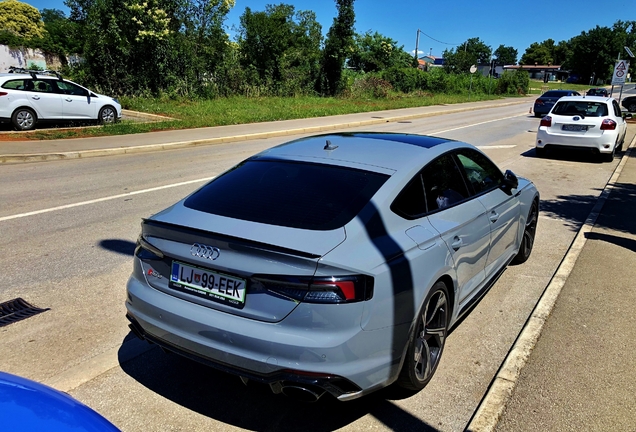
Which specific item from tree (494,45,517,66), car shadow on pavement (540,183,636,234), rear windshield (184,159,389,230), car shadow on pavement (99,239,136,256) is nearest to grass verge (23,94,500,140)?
car shadow on pavement (99,239,136,256)

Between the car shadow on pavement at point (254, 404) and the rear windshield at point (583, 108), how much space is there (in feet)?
42.1

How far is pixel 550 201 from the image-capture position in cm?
920

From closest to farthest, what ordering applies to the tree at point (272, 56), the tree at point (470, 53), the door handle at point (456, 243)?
the door handle at point (456, 243)
the tree at point (272, 56)
the tree at point (470, 53)

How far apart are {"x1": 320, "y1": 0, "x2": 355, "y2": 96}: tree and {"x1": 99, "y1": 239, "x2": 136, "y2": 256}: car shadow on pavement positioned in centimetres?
3094

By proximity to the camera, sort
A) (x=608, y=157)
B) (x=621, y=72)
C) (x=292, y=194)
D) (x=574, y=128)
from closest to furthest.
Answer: (x=292, y=194)
(x=574, y=128)
(x=608, y=157)
(x=621, y=72)

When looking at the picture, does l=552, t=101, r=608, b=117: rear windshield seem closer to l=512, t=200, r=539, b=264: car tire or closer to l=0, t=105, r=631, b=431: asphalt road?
l=0, t=105, r=631, b=431: asphalt road

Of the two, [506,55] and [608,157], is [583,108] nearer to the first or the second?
[608,157]

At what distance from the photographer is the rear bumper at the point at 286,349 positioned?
2605 millimetres

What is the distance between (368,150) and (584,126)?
11.8 meters

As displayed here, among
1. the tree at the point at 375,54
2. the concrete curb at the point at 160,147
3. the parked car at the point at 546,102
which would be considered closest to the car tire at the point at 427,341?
the concrete curb at the point at 160,147

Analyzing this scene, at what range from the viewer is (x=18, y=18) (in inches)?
3105

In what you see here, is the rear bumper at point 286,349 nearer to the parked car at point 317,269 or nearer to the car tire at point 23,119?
the parked car at point 317,269

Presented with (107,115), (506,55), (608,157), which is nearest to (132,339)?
(608,157)

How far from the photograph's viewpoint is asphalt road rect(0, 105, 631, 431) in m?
3.09
